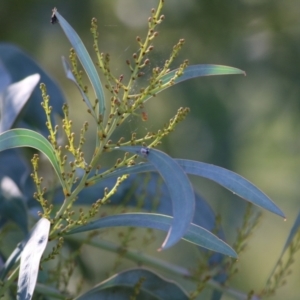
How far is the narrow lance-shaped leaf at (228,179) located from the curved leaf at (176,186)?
4cm

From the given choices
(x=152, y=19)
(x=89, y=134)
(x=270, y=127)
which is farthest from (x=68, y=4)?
(x=152, y=19)

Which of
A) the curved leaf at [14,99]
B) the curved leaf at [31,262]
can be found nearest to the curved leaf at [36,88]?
the curved leaf at [14,99]

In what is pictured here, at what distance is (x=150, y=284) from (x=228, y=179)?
261 millimetres

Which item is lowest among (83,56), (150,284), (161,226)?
(150,284)

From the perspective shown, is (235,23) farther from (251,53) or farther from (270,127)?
(270,127)

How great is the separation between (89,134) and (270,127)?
24.2 inches

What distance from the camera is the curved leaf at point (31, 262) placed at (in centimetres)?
61

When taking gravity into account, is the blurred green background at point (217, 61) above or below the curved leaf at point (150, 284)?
above

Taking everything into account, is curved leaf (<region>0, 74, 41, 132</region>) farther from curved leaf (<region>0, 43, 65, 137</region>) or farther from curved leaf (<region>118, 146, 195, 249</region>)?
curved leaf (<region>118, 146, 195, 249</region>)

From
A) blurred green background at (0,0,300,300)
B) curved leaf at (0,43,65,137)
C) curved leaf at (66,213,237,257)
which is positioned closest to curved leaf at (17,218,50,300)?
curved leaf at (66,213,237,257)

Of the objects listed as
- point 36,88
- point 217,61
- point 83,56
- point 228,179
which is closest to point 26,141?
point 83,56

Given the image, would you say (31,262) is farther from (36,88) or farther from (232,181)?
(36,88)

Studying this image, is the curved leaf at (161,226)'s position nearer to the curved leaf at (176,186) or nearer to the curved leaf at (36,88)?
the curved leaf at (176,186)

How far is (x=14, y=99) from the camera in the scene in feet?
3.07
